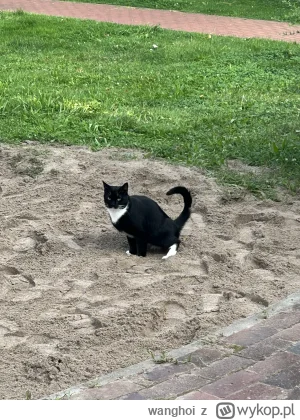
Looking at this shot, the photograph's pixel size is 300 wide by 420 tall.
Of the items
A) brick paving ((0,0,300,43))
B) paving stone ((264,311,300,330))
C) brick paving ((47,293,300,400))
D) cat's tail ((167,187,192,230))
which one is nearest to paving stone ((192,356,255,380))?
brick paving ((47,293,300,400))

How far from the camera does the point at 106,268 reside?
19.0 feet

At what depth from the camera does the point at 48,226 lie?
650cm

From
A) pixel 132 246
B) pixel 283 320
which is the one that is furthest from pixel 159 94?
pixel 283 320

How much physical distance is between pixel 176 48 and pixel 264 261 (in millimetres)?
7750

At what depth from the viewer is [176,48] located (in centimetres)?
1311

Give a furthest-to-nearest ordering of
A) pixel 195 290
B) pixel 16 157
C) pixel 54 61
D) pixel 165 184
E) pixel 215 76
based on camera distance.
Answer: pixel 54 61 < pixel 215 76 < pixel 16 157 < pixel 165 184 < pixel 195 290

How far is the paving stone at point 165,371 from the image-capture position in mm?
4242

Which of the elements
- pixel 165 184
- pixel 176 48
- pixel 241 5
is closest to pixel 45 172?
pixel 165 184

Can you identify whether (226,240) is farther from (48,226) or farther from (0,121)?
(0,121)

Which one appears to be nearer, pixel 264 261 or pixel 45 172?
pixel 264 261

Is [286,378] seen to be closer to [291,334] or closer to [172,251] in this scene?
[291,334]

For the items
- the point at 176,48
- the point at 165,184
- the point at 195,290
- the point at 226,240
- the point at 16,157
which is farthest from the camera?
the point at 176,48

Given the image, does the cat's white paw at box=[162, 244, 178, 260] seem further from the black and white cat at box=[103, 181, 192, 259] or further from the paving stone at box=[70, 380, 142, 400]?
the paving stone at box=[70, 380, 142, 400]

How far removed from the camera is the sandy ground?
467 centimetres
